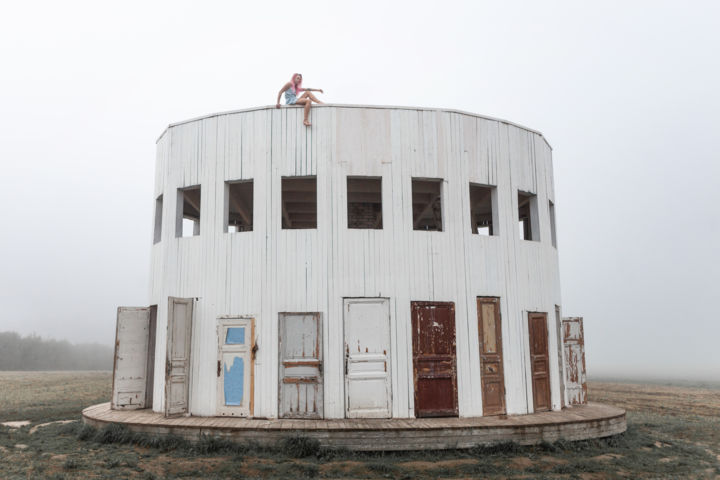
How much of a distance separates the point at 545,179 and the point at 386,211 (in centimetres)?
457

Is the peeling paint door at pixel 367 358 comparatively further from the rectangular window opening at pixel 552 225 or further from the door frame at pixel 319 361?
the rectangular window opening at pixel 552 225

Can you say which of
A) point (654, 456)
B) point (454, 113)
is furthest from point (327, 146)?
point (654, 456)

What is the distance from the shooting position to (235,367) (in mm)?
11164

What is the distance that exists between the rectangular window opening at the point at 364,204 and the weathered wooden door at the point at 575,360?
593 cm

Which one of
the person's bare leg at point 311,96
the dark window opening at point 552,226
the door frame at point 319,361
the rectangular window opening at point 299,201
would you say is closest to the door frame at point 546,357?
the dark window opening at point 552,226

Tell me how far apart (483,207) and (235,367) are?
867 centimetres

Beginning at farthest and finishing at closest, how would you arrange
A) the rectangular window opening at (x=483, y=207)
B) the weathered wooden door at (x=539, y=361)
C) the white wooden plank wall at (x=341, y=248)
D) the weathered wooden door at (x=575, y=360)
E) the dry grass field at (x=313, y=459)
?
1. the weathered wooden door at (x=575, y=360)
2. the rectangular window opening at (x=483, y=207)
3. the weathered wooden door at (x=539, y=361)
4. the white wooden plank wall at (x=341, y=248)
5. the dry grass field at (x=313, y=459)

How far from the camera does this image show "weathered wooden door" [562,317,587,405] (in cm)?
1399

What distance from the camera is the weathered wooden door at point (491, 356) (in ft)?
37.2

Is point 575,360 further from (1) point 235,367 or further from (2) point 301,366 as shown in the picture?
(1) point 235,367

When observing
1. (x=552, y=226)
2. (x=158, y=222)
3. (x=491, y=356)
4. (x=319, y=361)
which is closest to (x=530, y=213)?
(x=552, y=226)

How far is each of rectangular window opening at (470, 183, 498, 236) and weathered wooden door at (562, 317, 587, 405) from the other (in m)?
3.34

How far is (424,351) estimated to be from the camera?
1111cm

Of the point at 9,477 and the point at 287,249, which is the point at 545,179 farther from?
the point at 9,477
